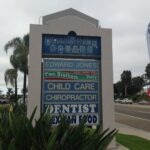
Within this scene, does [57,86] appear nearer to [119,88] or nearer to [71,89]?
[71,89]

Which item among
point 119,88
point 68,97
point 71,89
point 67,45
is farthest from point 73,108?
point 119,88

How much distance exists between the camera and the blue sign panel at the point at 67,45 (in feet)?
32.2

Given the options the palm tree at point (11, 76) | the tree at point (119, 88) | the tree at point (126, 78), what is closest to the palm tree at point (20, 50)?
the palm tree at point (11, 76)

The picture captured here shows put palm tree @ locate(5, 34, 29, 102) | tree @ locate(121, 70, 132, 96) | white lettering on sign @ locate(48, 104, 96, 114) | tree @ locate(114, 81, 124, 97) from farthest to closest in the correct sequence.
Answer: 1. tree @ locate(114, 81, 124, 97)
2. tree @ locate(121, 70, 132, 96)
3. palm tree @ locate(5, 34, 29, 102)
4. white lettering on sign @ locate(48, 104, 96, 114)

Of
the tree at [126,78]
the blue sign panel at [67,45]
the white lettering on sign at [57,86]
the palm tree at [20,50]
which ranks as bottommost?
the white lettering on sign at [57,86]

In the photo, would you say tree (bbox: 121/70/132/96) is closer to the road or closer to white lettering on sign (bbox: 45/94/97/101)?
the road

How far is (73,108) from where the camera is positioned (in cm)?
966

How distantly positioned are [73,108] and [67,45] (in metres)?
1.70

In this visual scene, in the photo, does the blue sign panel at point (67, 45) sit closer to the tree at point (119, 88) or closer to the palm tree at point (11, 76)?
the palm tree at point (11, 76)

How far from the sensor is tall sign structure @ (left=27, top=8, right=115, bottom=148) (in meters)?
9.62

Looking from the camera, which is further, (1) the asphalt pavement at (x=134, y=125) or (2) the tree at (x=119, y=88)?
(2) the tree at (x=119, y=88)

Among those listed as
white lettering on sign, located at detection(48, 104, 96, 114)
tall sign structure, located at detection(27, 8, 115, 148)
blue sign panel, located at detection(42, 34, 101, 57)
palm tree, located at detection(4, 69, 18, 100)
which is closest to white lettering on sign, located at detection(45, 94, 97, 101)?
tall sign structure, located at detection(27, 8, 115, 148)

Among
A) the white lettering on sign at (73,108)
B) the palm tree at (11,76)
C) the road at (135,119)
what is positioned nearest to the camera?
the white lettering on sign at (73,108)

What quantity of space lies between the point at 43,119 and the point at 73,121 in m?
4.35
